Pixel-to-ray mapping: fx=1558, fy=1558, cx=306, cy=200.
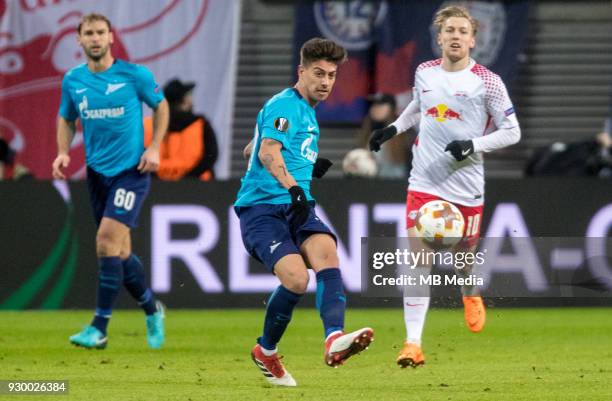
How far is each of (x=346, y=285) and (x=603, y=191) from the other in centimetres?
250

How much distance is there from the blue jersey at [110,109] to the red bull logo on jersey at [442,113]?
2.11 meters

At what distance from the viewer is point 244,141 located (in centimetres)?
1847

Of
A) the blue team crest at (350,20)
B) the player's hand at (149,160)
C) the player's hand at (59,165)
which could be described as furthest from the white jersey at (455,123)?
the blue team crest at (350,20)

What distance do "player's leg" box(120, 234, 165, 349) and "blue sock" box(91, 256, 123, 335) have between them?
15 cm

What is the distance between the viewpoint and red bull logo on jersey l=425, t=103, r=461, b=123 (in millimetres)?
9719

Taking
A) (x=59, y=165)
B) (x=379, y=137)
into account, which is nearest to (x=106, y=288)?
(x=59, y=165)

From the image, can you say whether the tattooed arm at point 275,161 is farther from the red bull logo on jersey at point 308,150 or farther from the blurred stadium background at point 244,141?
the blurred stadium background at point 244,141

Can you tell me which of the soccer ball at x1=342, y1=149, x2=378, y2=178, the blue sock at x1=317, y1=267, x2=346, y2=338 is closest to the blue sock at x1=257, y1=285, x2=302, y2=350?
the blue sock at x1=317, y1=267, x2=346, y2=338

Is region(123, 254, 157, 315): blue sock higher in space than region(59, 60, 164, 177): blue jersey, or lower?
lower

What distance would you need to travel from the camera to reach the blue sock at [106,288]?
34.5ft

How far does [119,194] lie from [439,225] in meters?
2.30

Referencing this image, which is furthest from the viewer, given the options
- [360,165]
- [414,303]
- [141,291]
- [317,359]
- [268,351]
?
[360,165]

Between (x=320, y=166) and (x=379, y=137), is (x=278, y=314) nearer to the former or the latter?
(x=320, y=166)

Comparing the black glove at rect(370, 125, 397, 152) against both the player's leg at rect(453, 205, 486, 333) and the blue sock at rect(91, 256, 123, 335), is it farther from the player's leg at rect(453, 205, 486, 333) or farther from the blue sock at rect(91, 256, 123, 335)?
the blue sock at rect(91, 256, 123, 335)
